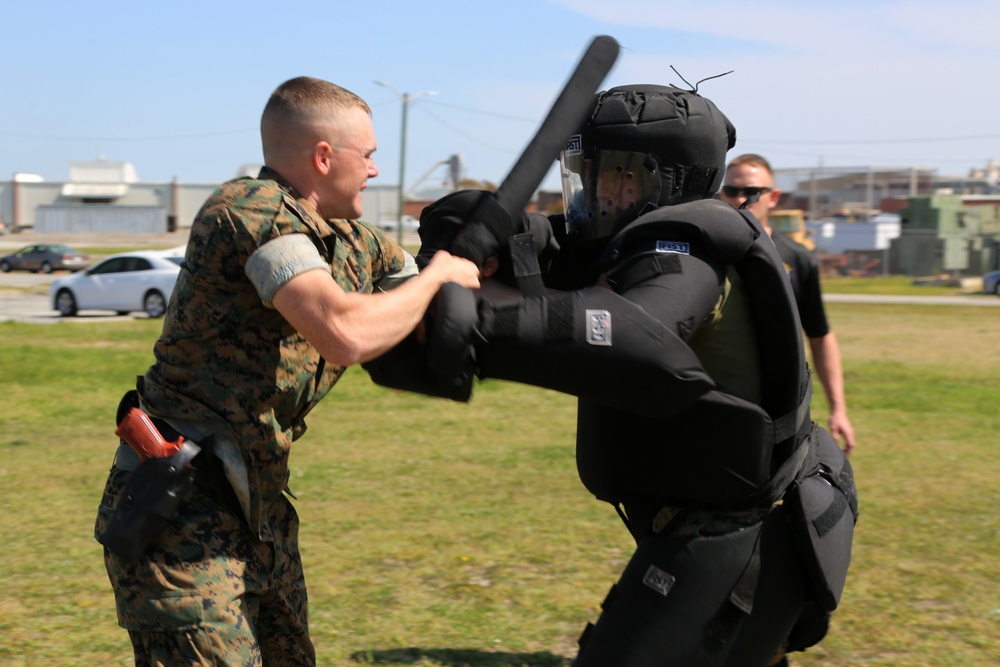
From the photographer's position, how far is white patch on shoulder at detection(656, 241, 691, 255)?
230 cm

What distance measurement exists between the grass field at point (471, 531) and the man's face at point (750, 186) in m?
1.92

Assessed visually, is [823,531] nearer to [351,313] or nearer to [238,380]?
[351,313]

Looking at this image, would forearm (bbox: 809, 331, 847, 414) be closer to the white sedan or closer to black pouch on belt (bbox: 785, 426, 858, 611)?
black pouch on belt (bbox: 785, 426, 858, 611)

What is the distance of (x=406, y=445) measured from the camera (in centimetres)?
919

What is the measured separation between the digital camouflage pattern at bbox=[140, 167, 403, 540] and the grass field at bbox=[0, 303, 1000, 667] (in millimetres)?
1968

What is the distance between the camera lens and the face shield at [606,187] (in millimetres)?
2652

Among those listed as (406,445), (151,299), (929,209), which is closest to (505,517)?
(406,445)

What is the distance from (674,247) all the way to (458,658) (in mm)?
2734

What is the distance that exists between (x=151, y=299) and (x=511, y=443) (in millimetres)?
14972

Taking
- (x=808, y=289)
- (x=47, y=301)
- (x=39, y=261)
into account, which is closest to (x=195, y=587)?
(x=808, y=289)

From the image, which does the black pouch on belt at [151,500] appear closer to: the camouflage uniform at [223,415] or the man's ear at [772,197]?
the camouflage uniform at [223,415]

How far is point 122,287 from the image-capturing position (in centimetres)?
2280

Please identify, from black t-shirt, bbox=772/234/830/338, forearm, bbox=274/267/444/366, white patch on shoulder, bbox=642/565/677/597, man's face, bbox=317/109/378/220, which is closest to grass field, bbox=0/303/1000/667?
black t-shirt, bbox=772/234/830/338

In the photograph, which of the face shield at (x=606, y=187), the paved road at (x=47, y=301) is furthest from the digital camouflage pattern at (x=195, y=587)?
the paved road at (x=47, y=301)
